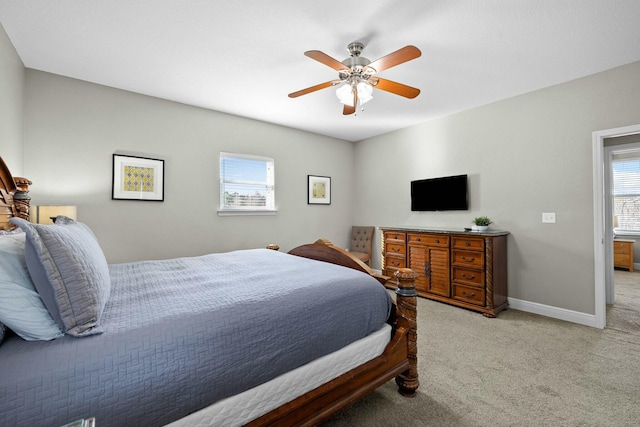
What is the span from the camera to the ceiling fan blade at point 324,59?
1993mm

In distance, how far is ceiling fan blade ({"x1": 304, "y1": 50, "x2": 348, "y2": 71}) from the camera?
6.54 ft

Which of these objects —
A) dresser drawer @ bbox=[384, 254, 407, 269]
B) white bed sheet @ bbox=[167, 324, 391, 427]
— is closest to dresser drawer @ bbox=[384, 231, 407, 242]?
dresser drawer @ bbox=[384, 254, 407, 269]

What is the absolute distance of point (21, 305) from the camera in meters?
1.01

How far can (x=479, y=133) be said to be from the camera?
391cm

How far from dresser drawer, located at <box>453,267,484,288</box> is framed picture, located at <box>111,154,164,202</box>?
391cm

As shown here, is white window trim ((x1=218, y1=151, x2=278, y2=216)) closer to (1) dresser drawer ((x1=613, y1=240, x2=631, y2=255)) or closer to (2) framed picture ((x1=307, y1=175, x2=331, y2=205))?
(2) framed picture ((x1=307, y1=175, x2=331, y2=205))

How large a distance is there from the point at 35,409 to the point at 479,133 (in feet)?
15.4

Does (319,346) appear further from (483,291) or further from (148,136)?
(148,136)

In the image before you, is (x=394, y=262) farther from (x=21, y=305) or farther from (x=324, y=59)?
(x=21, y=305)

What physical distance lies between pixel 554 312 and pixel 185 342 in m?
3.96

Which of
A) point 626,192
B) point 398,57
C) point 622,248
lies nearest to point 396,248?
point 398,57

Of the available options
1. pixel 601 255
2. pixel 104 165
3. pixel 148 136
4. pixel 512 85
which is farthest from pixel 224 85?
pixel 601 255

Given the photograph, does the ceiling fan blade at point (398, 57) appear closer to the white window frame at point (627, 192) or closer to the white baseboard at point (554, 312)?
the white baseboard at point (554, 312)

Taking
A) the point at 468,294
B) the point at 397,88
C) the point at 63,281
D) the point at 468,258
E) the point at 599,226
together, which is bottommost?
the point at 468,294
